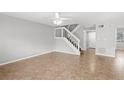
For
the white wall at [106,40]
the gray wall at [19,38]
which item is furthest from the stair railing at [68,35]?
the white wall at [106,40]

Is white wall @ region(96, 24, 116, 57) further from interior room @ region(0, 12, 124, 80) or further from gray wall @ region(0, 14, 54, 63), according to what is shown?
gray wall @ region(0, 14, 54, 63)

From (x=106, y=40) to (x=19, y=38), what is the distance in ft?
18.4

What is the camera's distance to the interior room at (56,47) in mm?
3160

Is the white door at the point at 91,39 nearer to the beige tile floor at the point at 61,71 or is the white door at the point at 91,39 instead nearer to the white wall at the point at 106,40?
the white wall at the point at 106,40

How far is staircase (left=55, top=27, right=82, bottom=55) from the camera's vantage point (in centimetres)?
669

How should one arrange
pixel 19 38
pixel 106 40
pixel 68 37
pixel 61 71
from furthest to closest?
pixel 68 37, pixel 106 40, pixel 19 38, pixel 61 71

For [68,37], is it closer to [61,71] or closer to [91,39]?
[91,39]

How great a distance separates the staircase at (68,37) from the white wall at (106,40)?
1565mm

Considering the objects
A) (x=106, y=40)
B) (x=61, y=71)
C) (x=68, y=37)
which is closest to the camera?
(x=61, y=71)

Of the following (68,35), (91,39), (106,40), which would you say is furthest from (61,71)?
(91,39)

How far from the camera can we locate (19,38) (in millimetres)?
4656

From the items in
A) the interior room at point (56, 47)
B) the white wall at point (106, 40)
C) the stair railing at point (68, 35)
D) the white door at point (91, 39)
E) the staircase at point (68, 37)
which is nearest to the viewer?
the interior room at point (56, 47)

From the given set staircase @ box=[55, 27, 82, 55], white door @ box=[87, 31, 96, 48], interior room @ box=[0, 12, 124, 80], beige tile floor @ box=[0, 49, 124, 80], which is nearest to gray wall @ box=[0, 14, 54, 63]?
interior room @ box=[0, 12, 124, 80]
